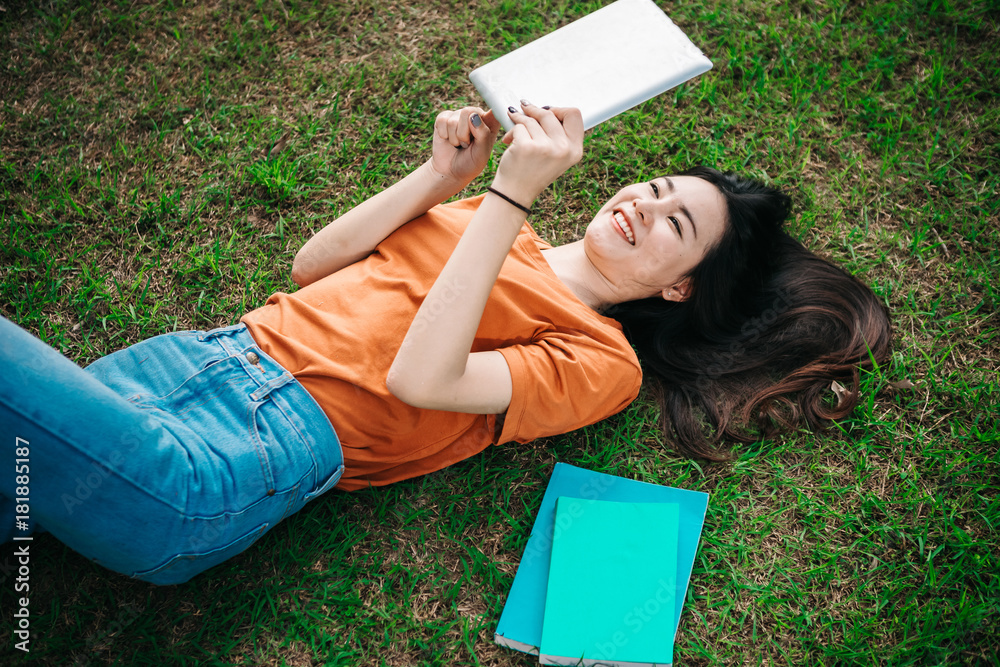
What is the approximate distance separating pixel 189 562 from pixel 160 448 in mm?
366

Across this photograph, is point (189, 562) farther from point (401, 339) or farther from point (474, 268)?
point (474, 268)

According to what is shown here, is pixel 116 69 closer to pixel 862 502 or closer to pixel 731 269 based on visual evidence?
pixel 731 269

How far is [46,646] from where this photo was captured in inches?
79.5

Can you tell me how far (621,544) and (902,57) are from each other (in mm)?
2631

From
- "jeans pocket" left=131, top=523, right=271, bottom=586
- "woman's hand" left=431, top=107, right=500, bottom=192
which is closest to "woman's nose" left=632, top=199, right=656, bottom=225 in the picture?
"woman's hand" left=431, top=107, right=500, bottom=192

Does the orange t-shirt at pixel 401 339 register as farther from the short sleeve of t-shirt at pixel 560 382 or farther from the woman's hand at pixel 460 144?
the woman's hand at pixel 460 144

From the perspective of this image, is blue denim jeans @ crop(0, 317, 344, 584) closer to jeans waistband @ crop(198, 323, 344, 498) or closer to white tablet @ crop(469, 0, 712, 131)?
jeans waistband @ crop(198, 323, 344, 498)

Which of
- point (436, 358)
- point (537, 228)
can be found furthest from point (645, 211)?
point (436, 358)

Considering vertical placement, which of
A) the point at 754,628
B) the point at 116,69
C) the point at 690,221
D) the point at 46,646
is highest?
the point at 116,69

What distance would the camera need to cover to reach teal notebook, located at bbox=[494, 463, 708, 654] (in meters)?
2.12

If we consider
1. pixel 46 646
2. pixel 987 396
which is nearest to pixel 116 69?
pixel 46 646

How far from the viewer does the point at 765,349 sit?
2.47 meters

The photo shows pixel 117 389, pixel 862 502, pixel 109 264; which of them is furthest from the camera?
pixel 109 264
